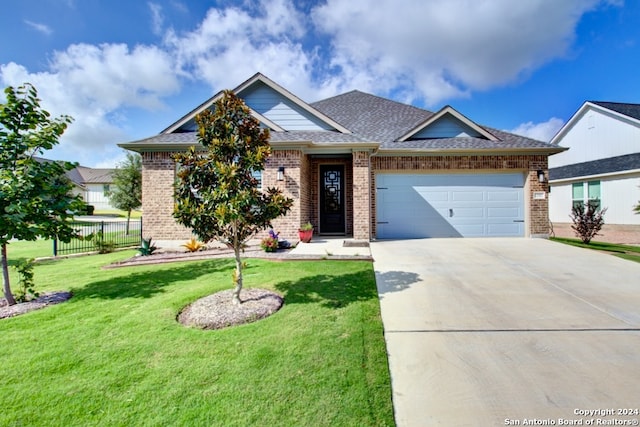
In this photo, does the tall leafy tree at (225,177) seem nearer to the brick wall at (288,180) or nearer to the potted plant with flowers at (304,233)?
the brick wall at (288,180)

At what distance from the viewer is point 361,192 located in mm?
9477

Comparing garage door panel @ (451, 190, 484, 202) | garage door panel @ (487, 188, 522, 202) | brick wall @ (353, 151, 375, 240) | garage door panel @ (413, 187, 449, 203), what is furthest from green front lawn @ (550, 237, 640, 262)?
brick wall @ (353, 151, 375, 240)

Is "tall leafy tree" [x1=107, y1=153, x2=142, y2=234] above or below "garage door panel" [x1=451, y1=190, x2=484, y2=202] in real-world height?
above

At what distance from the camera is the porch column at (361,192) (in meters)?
9.45

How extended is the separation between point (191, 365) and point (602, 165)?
22.3 metres

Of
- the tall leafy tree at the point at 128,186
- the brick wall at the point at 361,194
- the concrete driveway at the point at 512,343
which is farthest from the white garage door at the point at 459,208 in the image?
the tall leafy tree at the point at 128,186

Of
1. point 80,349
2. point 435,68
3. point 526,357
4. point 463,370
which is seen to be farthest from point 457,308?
point 435,68

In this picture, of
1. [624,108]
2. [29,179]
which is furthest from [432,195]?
[624,108]

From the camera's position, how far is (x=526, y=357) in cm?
278

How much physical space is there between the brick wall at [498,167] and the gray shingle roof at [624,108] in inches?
455

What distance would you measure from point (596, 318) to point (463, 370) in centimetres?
251

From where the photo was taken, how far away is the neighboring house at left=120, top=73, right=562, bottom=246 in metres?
9.52

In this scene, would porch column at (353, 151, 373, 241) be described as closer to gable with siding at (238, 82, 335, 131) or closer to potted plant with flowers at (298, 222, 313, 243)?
potted plant with flowers at (298, 222, 313, 243)

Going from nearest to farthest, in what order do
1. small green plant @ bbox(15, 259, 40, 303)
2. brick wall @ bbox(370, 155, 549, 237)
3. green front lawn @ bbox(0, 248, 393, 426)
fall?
1. green front lawn @ bbox(0, 248, 393, 426)
2. small green plant @ bbox(15, 259, 40, 303)
3. brick wall @ bbox(370, 155, 549, 237)
